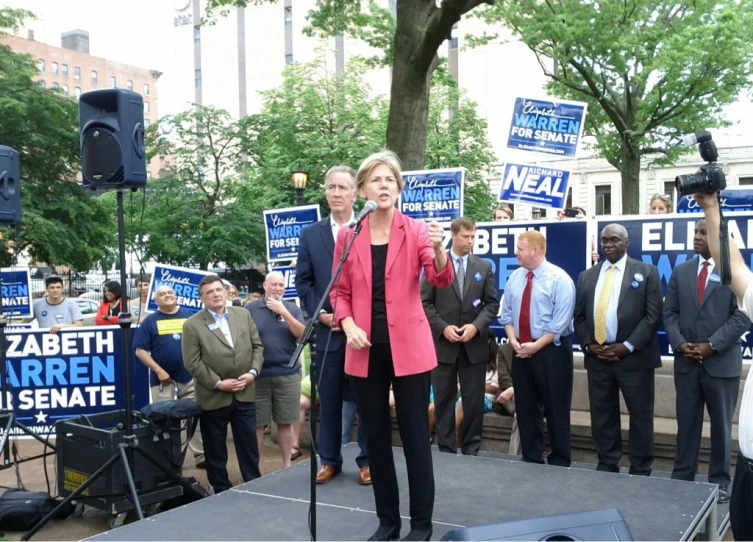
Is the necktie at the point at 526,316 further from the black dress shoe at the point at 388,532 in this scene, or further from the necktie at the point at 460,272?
the black dress shoe at the point at 388,532

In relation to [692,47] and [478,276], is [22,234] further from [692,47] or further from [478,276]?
[692,47]

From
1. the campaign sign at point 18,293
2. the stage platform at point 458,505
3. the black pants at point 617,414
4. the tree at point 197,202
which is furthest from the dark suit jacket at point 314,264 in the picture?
the tree at point 197,202

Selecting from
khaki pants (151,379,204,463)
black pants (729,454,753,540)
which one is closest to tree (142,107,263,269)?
khaki pants (151,379,204,463)

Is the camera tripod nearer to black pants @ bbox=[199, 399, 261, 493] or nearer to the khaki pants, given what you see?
black pants @ bbox=[199, 399, 261, 493]

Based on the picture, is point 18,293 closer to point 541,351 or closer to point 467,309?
point 467,309

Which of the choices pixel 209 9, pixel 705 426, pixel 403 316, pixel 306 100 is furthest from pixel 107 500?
pixel 306 100

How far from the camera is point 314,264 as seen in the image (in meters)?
5.28

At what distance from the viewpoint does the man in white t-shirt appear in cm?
292

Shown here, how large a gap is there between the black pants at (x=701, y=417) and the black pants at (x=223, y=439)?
11.1ft

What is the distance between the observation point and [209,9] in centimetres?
1411

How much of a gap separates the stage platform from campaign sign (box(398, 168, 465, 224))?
3.74 meters

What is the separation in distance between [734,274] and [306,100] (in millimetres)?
29605

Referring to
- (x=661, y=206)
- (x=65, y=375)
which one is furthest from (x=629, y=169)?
(x=65, y=375)

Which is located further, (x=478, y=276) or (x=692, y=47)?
(x=692, y=47)
